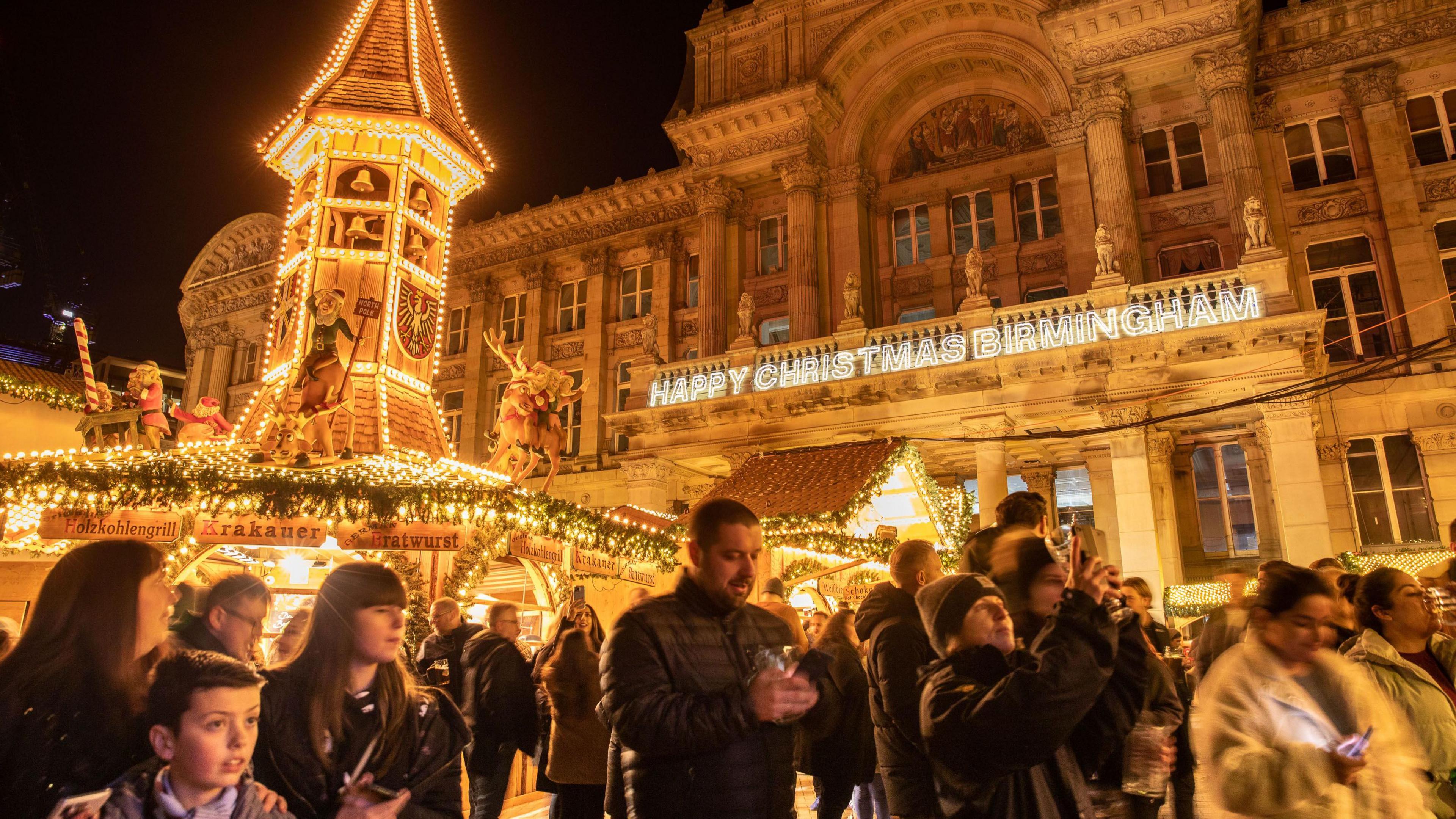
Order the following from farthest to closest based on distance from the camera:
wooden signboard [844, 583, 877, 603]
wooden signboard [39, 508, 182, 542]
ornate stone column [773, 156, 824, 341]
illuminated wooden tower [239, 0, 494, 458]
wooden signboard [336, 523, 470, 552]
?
1. ornate stone column [773, 156, 824, 341]
2. wooden signboard [844, 583, 877, 603]
3. illuminated wooden tower [239, 0, 494, 458]
4. wooden signboard [336, 523, 470, 552]
5. wooden signboard [39, 508, 182, 542]

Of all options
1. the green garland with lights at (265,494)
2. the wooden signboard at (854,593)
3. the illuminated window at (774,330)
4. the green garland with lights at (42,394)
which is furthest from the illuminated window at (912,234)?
the green garland with lights at (42,394)

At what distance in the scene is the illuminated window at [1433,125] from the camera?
61.4ft

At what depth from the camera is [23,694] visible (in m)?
2.22

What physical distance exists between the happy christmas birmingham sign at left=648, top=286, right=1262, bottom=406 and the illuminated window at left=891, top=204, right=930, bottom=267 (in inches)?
236

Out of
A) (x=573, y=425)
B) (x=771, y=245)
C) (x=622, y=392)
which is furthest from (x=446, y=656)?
(x=573, y=425)

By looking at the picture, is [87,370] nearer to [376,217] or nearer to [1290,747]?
[376,217]

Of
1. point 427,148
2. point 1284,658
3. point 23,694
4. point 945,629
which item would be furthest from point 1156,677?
point 427,148

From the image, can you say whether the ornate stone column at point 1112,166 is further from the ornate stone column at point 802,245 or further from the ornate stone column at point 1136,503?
the ornate stone column at point 802,245

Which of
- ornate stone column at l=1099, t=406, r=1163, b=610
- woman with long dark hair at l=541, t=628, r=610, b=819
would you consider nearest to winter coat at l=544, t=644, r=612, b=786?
woman with long dark hair at l=541, t=628, r=610, b=819

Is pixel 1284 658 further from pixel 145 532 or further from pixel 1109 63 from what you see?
pixel 1109 63

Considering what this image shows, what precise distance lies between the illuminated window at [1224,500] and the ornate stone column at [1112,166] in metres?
4.97

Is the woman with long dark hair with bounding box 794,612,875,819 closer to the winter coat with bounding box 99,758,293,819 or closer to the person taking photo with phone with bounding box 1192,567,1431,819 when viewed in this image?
the person taking photo with phone with bounding box 1192,567,1431,819

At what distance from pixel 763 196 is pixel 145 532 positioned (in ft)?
64.1

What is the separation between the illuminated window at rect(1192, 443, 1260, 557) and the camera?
19.1 meters
